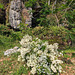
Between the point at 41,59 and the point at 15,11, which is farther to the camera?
the point at 15,11

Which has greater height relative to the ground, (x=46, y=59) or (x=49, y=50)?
(x=49, y=50)

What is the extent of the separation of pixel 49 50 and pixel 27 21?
16.4 feet

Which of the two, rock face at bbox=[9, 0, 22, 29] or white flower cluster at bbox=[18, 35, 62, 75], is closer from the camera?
white flower cluster at bbox=[18, 35, 62, 75]

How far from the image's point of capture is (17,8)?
23.4ft

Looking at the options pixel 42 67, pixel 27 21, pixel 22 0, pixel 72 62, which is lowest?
pixel 72 62

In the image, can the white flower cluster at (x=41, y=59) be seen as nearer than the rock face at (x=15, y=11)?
Yes

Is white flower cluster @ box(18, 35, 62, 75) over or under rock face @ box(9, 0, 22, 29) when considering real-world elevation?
under

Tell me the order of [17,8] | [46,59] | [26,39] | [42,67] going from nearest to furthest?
[42,67] < [46,59] < [26,39] < [17,8]

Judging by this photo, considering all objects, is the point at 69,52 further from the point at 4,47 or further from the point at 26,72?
the point at 4,47

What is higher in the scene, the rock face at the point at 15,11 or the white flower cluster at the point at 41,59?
the rock face at the point at 15,11

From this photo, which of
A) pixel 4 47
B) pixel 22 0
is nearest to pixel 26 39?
pixel 4 47

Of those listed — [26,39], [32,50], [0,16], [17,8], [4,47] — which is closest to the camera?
[32,50]

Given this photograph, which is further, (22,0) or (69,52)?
(22,0)

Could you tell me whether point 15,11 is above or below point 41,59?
above
